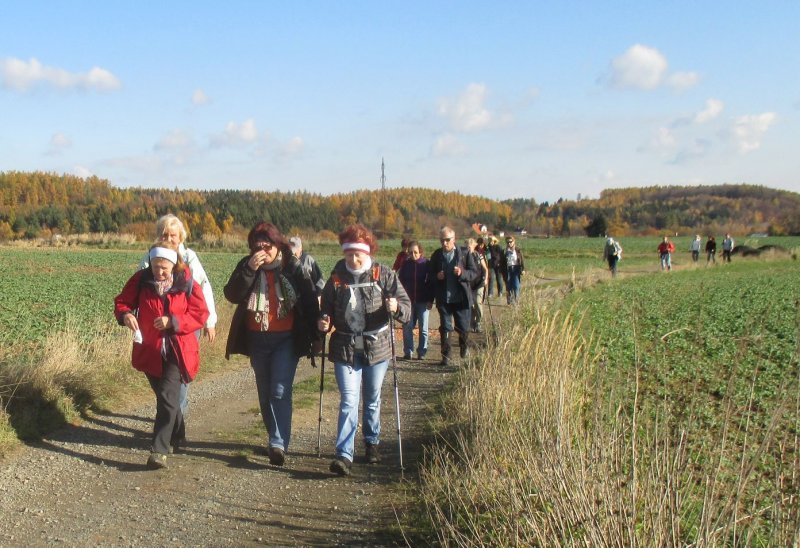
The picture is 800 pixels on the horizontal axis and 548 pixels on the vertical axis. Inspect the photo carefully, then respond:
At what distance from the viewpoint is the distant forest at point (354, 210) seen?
9881 centimetres

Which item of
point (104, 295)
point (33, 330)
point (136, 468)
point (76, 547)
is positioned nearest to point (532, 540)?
point (76, 547)

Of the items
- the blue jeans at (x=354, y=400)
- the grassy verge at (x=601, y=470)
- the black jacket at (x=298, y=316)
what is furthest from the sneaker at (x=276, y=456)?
the grassy verge at (x=601, y=470)

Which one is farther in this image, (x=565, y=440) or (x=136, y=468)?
(x=136, y=468)

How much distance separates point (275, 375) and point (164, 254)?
1.33 meters

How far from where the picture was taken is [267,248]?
21.8 ft

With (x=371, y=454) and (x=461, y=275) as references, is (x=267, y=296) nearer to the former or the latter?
(x=371, y=454)

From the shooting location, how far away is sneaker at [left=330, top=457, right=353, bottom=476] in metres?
6.23

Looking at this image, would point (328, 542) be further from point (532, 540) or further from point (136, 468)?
point (136, 468)

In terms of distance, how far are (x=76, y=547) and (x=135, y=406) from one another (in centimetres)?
396

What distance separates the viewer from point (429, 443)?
698 centimetres

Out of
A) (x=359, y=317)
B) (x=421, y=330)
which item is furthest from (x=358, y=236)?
(x=421, y=330)

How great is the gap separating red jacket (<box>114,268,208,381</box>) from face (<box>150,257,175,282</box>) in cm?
6

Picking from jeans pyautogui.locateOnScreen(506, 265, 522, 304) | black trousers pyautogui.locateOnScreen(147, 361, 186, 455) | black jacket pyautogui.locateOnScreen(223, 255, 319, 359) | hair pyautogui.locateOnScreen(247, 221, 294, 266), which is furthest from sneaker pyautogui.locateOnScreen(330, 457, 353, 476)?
jeans pyautogui.locateOnScreen(506, 265, 522, 304)

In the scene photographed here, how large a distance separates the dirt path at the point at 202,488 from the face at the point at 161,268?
1.50 meters
